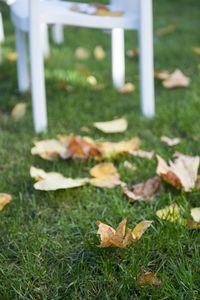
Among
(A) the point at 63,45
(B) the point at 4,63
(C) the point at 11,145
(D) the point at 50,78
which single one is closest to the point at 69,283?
(C) the point at 11,145

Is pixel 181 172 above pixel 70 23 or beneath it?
beneath

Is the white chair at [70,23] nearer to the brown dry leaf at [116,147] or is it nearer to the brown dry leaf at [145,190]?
the brown dry leaf at [116,147]

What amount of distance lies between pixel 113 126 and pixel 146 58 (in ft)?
1.13

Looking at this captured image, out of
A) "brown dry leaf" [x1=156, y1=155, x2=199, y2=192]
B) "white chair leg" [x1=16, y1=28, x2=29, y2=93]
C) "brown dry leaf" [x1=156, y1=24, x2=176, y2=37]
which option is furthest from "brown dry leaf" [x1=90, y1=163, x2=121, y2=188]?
"brown dry leaf" [x1=156, y1=24, x2=176, y2=37]

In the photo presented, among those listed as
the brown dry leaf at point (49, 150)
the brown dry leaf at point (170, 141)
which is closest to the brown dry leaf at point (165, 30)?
the brown dry leaf at point (170, 141)

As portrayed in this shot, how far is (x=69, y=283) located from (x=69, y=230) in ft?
0.77

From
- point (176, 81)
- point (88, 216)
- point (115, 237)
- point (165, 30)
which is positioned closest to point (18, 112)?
point (176, 81)

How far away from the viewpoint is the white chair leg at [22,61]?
2.67 metres

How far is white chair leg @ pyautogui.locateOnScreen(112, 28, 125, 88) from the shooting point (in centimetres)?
264

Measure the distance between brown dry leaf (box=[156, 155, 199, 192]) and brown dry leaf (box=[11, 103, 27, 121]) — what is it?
92 centimetres

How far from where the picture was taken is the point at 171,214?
140 centimetres

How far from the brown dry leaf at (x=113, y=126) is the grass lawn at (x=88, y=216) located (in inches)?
1.3

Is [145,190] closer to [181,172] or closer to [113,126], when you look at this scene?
[181,172]

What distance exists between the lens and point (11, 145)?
6.69 feet
